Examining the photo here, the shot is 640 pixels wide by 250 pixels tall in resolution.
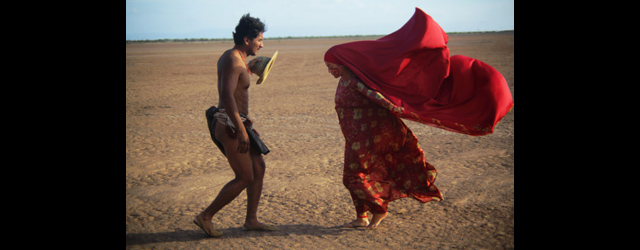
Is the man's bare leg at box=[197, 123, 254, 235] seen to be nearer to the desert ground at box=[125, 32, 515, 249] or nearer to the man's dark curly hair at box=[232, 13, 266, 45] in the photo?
the desert ground at box=[125, 32, 515, 249]

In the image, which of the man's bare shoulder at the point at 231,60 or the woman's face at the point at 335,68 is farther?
the woman's face at the point at 335,68

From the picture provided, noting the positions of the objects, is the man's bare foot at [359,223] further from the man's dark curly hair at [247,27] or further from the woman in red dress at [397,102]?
the man's dark curly hair at [247,27]

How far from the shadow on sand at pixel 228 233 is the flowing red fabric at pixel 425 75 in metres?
1.26

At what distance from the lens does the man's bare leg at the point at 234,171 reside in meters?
4.02

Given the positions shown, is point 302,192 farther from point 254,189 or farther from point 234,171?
point 234,171

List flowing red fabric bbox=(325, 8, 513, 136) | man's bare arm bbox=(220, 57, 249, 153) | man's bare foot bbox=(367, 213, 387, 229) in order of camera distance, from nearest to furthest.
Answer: man's bare arm bbox=(220, 57, 249, 153)
flowing red fabric bbox=(325, 8, 513, 136)
man's bare foot bbox=(367, 213, 387, 229)

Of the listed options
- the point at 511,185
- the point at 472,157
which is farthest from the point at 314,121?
the point at 511,185

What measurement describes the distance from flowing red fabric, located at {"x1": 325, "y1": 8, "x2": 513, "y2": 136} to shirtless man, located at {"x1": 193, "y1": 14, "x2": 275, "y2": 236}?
0.76 m

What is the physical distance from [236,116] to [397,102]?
1398mm

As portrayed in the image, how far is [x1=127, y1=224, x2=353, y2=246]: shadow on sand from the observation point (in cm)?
425

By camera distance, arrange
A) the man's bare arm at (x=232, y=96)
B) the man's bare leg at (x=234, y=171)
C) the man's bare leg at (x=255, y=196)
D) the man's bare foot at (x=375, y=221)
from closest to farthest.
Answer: the man's bare arm at (x=232, y=96)
the man's bare leg at (x=234, y=171)
the man's bare leg at (x=255, y=196)
the man's bare foot at (x=375, y=221)

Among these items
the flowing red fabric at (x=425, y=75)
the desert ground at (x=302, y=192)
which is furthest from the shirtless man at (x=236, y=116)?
the flowing red fabric at (x=425, y=75)

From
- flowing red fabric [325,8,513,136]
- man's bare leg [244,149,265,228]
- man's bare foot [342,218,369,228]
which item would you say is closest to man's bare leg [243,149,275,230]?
man's bare leg [244,149,265,228]

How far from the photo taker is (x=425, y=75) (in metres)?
4.33
